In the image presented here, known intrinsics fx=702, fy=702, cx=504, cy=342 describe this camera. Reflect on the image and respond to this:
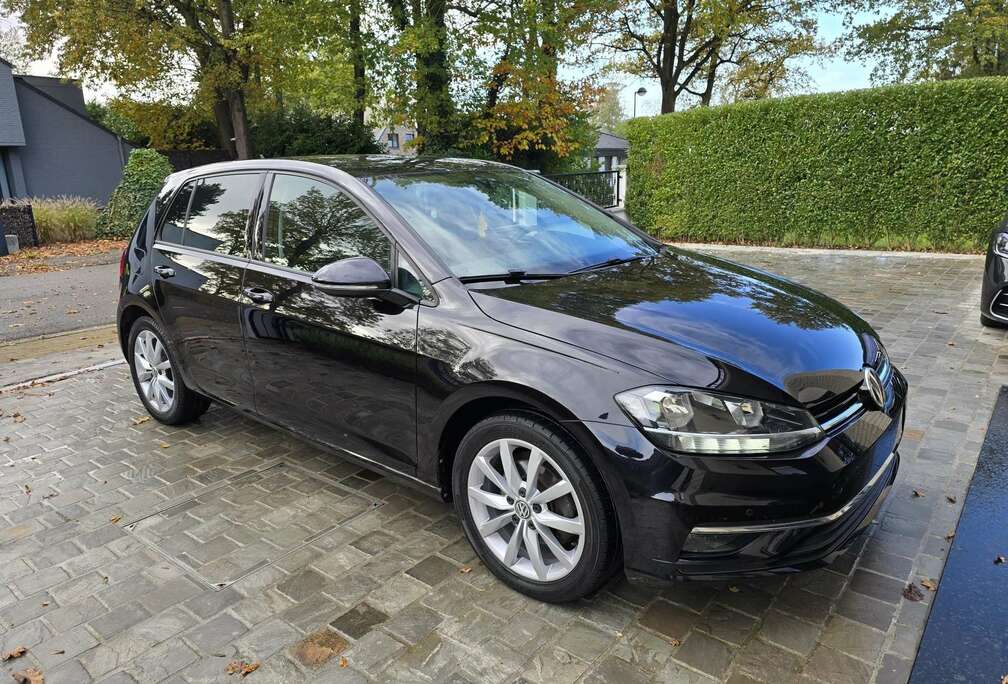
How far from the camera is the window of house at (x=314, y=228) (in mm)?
3236

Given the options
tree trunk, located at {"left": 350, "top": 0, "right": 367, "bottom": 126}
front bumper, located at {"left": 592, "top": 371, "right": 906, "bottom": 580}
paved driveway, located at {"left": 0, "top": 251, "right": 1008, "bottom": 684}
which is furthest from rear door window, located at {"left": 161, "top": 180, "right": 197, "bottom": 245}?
tree trunk, located at {"left": 350, "top": 0, "right": 367, "bottom": 126}

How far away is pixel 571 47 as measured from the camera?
63.6ft

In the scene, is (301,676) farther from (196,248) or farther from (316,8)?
(316,8)

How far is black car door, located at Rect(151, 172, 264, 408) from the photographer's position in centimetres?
385

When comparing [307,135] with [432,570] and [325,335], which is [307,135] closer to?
[325,335]

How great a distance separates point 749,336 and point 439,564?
162 cm

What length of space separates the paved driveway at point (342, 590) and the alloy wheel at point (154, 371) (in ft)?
1.11

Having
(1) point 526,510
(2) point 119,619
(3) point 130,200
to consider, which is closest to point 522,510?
(1) point 526,510

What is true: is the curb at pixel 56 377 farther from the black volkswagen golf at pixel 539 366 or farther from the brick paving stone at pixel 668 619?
the brick paving stone at pixel 668 619

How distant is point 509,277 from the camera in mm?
3078

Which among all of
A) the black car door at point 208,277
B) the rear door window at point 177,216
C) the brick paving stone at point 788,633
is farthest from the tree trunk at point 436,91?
the brick paving stone at point 788,633

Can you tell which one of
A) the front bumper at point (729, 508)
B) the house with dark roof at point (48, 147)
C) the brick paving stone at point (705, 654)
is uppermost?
the house with dark roof at point (48, 147)

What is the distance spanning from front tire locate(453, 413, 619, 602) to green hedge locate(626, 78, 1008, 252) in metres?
11.4

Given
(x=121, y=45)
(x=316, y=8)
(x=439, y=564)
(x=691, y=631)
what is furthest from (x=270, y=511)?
(x=121, y=45)
